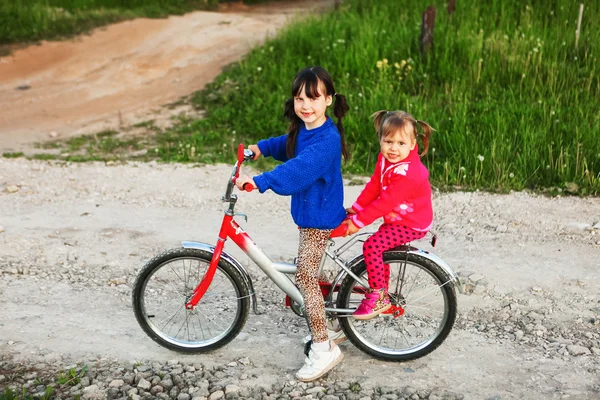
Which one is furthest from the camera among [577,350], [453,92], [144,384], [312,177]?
[453,92]

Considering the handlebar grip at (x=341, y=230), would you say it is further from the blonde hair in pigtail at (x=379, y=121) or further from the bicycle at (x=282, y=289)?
the blonde hair in pigtail at (x=379, y=121)

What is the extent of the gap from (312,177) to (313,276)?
1.98ft

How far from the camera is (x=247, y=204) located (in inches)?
276

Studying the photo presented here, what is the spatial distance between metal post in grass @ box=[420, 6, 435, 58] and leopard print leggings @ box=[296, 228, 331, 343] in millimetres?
6394

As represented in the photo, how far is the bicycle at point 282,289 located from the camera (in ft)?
12.8

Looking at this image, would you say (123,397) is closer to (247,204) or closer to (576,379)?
(576,379)

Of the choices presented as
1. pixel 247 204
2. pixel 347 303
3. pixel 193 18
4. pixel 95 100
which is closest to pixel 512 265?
pixel 347 303

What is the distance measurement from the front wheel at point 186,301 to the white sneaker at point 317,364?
1.45 ft

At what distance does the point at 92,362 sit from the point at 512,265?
315 centimetres

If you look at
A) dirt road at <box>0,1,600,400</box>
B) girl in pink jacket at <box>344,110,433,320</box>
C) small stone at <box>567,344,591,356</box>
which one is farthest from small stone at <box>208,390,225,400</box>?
small stone at <box>567,344,591,356</box>

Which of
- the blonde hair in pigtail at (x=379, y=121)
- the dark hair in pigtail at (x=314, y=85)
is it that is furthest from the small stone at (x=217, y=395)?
the blonde hair in pigtail at (x=379, y=121)

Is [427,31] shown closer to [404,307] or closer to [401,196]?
[404,307]

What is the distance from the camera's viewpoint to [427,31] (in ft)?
31.5

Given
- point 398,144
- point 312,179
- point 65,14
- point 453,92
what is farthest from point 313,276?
point 65,14
